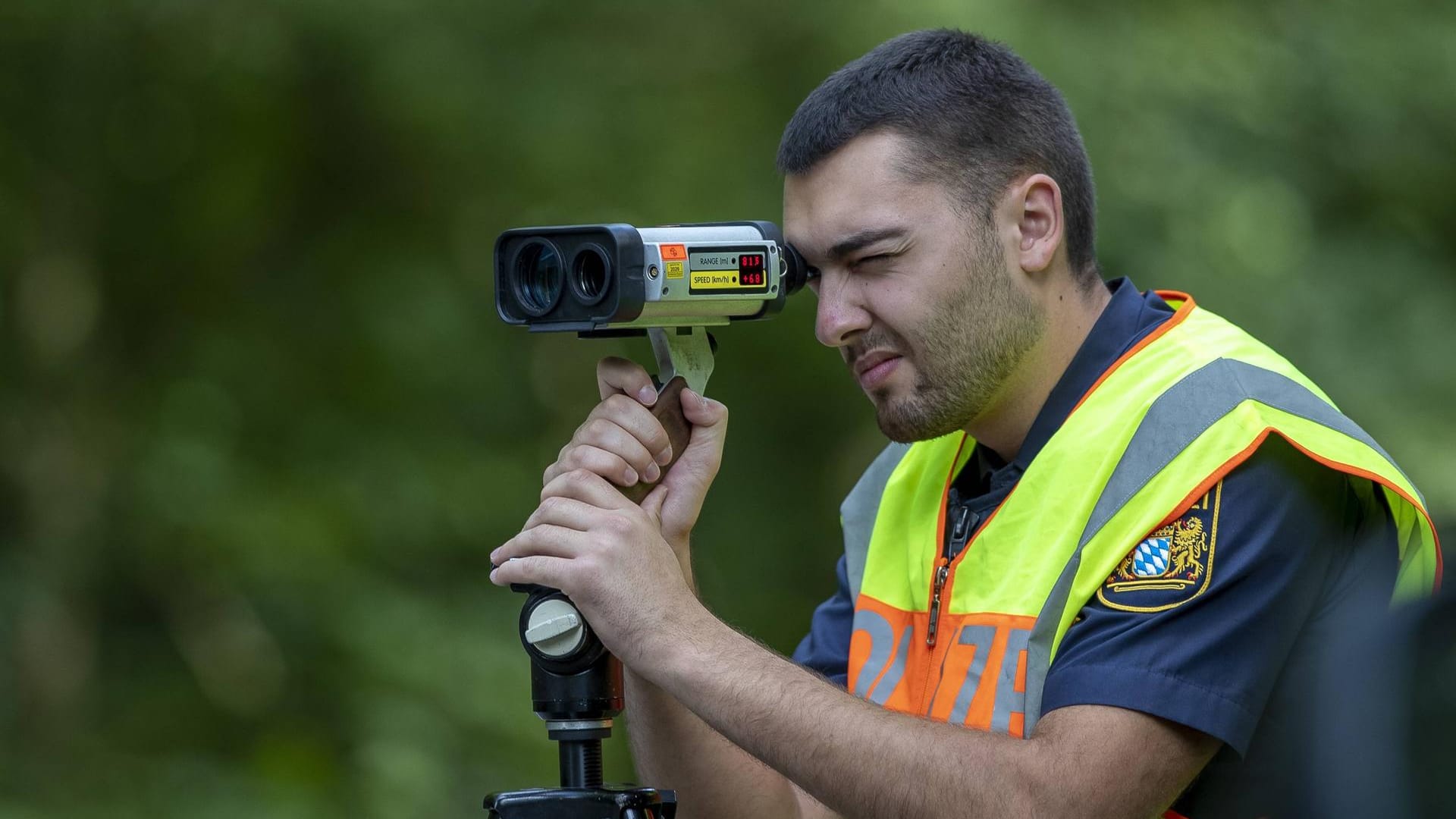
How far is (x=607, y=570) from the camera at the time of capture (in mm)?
2053

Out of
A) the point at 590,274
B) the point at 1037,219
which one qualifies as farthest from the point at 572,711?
the point at 1037,219

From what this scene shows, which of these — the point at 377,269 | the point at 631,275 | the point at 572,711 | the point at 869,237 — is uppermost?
the point at 377,269

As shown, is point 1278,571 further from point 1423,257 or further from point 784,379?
point 784,379

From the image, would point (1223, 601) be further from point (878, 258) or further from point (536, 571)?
point (536, 571)

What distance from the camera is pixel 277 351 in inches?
212

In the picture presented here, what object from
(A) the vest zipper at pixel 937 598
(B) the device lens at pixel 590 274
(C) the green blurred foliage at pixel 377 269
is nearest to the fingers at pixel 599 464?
(B) the device lens at pixel 590 274

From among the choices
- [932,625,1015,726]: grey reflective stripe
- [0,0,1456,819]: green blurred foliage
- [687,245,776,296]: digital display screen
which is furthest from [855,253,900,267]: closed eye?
[0,0,1456,819]: green blurred foliage

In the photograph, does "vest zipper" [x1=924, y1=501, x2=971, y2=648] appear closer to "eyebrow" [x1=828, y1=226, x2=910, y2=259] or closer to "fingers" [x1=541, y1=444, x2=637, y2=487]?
"eyebrow" [x1=828, y1=226, x2=910, y2=259]

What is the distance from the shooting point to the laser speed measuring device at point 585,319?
2061 mm

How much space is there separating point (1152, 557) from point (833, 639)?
2.58 feet

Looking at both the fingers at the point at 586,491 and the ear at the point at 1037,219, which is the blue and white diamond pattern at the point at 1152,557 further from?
the fingers at the point at 586,491

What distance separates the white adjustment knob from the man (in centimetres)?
3

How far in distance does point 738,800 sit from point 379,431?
3.15 metres

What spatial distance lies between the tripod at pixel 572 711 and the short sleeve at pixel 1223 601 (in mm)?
564
